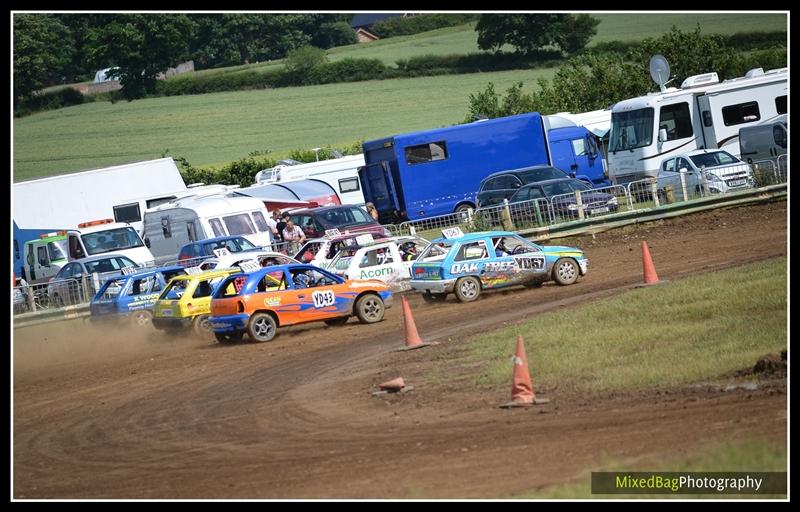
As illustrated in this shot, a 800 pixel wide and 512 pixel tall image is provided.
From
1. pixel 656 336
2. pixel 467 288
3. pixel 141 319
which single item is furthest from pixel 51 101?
pixel 656 336

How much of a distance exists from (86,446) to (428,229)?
21.0 m

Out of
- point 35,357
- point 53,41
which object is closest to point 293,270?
point 35,357

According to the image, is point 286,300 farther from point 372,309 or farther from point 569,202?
point 569,202

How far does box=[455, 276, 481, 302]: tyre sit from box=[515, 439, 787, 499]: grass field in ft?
46.2

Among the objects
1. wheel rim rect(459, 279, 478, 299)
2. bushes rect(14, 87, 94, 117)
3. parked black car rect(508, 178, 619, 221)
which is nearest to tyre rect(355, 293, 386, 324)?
wheel rim rect(459, 279, 478, 299)

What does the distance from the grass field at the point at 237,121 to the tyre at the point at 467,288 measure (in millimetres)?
44246

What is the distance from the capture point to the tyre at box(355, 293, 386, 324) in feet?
74.7

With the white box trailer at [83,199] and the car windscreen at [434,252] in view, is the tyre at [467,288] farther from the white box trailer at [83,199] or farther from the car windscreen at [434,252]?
the white box trailer at [83,199]

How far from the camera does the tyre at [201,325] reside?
23906 millimetres

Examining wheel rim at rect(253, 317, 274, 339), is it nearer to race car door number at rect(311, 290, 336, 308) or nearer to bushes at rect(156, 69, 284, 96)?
race car door number at rect(311, 290, 336, 308)

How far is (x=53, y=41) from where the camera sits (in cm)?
5759

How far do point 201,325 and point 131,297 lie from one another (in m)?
3.37

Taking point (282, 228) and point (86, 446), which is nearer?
point (86, 446)
